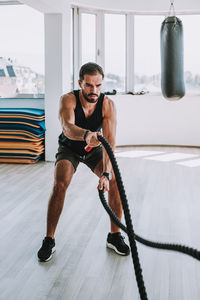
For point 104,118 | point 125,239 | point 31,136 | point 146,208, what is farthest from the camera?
point 31,136

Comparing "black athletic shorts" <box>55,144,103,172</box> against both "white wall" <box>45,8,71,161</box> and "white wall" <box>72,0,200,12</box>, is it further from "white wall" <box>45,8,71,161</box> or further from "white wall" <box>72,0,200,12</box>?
"white wall" <box>72,0,200,12</box>

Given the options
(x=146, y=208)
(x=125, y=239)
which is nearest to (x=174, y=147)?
(x=146, y=208)

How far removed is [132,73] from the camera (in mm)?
6477

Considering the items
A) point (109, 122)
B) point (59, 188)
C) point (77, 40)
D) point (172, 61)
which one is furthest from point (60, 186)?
point (77, 40)

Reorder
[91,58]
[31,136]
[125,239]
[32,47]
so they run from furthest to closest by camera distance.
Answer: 1. [91,58]
2. [32,47]
3. [31,136]
4. [125,239]

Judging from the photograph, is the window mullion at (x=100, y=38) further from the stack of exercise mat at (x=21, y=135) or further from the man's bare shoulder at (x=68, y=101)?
the man's bare shoulder at (x=68, y=101)

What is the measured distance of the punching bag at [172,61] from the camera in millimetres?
3764

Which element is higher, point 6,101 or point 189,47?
point 189,47

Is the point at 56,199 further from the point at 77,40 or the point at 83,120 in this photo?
the point at 77,40

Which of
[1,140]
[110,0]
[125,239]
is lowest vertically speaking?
[125,239]

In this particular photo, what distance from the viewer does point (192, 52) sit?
6402 millimetres

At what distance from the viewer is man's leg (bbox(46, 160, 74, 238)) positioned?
91.5 inches

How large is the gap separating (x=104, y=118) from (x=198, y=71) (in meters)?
4.55

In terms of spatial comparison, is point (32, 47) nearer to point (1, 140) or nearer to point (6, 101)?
point (6, 101)
